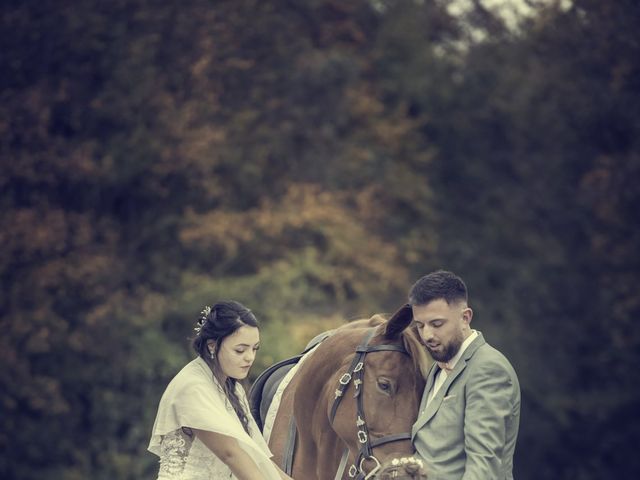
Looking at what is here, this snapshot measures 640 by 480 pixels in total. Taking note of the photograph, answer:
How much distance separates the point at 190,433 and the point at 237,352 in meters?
0.39

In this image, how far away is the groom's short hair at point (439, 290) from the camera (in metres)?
4.03

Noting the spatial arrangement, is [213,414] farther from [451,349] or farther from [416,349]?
[451,349]

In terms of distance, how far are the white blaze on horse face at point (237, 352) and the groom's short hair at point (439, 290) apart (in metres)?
0.87

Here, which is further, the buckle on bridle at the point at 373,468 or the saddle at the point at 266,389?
the saddle at the point at 266,389

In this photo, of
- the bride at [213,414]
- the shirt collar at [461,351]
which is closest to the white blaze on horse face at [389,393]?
the shirt collar at [461,351]

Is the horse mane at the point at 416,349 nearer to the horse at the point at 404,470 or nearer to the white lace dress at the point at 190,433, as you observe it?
the horse at the point at 404,470

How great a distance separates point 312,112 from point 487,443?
44.2 ft

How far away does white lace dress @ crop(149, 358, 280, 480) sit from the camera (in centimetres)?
445

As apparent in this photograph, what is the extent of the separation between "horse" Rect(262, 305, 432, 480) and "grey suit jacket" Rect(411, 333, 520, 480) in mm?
230

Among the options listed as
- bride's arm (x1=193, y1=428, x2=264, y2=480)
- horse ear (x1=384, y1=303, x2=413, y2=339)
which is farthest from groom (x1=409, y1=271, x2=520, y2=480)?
bride's arm (x1=193, y1=428, x2=264, y2=480)

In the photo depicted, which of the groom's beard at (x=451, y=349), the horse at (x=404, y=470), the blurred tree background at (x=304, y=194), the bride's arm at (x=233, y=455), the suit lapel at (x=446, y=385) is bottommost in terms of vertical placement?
the horse at (x=404, y=470)

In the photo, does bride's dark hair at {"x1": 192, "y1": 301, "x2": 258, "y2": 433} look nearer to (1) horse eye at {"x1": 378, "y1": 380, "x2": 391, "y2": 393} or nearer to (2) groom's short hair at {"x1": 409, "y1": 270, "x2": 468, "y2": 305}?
(1) horse eye at {"x1": 378, "y1": 380, "x2": 391, "y2": 393}

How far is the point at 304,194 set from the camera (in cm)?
1634

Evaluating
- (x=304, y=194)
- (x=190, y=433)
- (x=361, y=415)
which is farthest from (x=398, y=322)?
(x=304, y=194)
